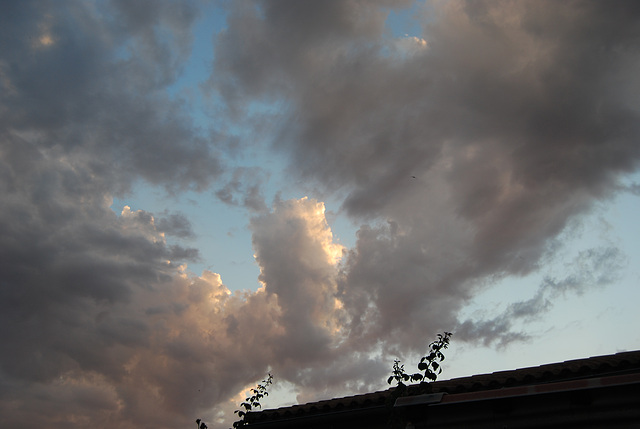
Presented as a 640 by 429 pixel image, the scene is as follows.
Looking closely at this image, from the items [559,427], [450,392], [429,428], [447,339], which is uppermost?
[447,339]

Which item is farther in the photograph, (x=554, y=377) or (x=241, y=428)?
(x=241, y=428)

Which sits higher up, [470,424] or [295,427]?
[295,427]

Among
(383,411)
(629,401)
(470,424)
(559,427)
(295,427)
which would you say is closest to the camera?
(629,401)

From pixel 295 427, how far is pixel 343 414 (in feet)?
6.23

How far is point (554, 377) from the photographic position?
31.7 ft

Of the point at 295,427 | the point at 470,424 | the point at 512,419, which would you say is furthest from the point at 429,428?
the point at 295,427

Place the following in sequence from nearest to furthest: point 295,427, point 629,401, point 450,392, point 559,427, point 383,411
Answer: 1. point 629,401
2. point 559,427
3. point 450,392
4. point 383,411
5. point 295,427

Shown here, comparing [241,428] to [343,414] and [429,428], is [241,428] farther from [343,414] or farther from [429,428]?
[429,428]

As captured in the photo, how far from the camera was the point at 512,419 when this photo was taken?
29.2 feet

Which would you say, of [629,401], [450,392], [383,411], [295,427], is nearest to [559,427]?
[629,401]

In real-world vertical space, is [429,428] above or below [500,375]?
below

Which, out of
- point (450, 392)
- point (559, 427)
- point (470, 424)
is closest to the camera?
point (559, 427)

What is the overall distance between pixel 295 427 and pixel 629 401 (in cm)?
795

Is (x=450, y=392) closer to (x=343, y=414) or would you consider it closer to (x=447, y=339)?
(x=447, y=339)
